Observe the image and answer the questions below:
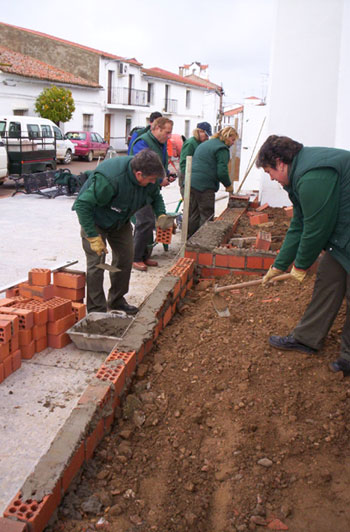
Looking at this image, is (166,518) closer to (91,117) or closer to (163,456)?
(163,456)

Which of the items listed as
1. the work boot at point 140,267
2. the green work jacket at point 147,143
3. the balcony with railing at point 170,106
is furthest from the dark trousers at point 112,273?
the balcony with railing at point 170,106

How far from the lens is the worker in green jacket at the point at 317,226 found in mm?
2908

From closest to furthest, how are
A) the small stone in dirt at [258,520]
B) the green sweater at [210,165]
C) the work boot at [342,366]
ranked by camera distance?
the small stone in dirt at [258,520] → the work boot at [342,366] → the green sweater at [210,165]

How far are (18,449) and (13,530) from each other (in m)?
0.93

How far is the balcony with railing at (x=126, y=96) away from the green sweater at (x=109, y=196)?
34.8m

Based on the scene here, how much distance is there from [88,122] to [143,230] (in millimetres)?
29782

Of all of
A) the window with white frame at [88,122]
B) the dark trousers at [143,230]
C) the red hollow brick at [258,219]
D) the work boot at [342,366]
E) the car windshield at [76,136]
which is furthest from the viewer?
the window with white frame at [88,122]

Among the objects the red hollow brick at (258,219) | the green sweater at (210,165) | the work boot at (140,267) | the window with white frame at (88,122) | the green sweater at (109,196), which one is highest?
the window with white frame at (88,122)

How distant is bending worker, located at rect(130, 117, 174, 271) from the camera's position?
5.95 meters

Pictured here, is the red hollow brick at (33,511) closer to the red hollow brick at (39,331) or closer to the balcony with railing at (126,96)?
the red hollow brick at (39,331)

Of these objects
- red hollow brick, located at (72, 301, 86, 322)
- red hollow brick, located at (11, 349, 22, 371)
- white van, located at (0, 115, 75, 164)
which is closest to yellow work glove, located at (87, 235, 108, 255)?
red hollow brick, located at (72, 301, 86, 322)

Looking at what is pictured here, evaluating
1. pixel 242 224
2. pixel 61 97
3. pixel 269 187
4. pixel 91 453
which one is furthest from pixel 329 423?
pixel 61 97

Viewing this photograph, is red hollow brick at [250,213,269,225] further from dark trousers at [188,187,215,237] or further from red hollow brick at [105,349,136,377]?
red hollow brick at [105,349,136,377]

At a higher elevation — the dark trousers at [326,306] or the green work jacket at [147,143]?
the green work jacket at [147,143]
